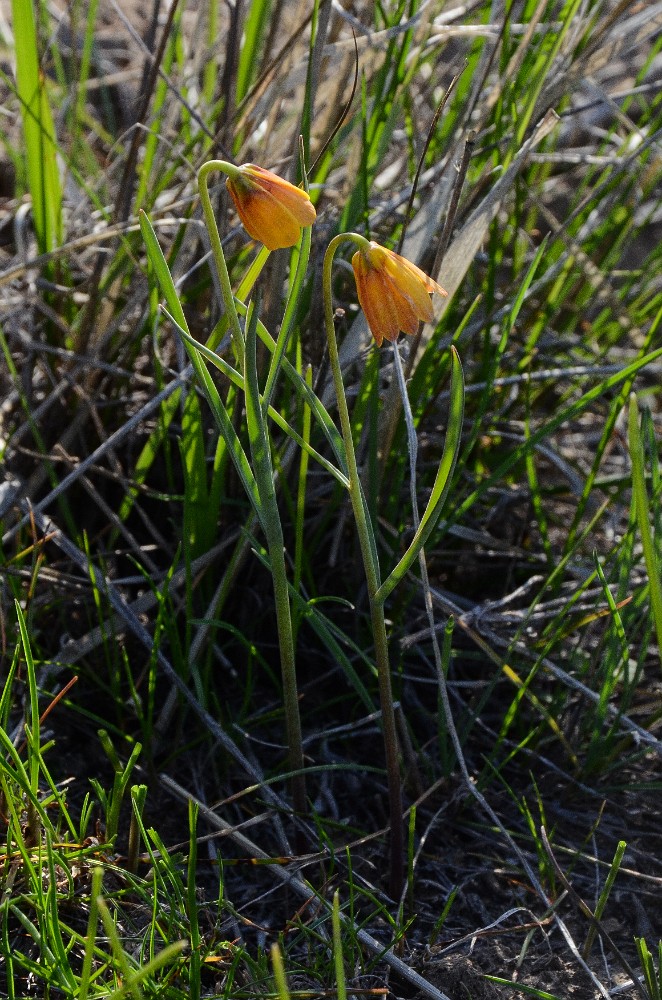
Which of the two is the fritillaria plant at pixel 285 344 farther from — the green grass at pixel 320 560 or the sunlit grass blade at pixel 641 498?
the sunlit grass blade at pixel 641 498

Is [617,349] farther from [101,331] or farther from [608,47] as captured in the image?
[101,331]

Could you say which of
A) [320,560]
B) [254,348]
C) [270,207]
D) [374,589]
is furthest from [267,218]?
[320,560]

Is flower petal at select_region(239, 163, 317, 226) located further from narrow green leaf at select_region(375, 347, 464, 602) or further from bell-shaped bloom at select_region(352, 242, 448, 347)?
narrow green leaf at select_region(375, 347, 464, 602)

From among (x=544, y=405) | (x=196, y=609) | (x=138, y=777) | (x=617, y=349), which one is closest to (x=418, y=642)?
(x=196, y=609)

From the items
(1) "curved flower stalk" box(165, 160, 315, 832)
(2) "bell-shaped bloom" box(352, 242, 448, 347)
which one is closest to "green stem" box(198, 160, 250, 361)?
(1) "curved flower stalk" box(165, 160, 315, 832)

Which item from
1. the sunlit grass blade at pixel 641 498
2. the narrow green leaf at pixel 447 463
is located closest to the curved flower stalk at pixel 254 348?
the narrow green leaf at pixel 447 463
